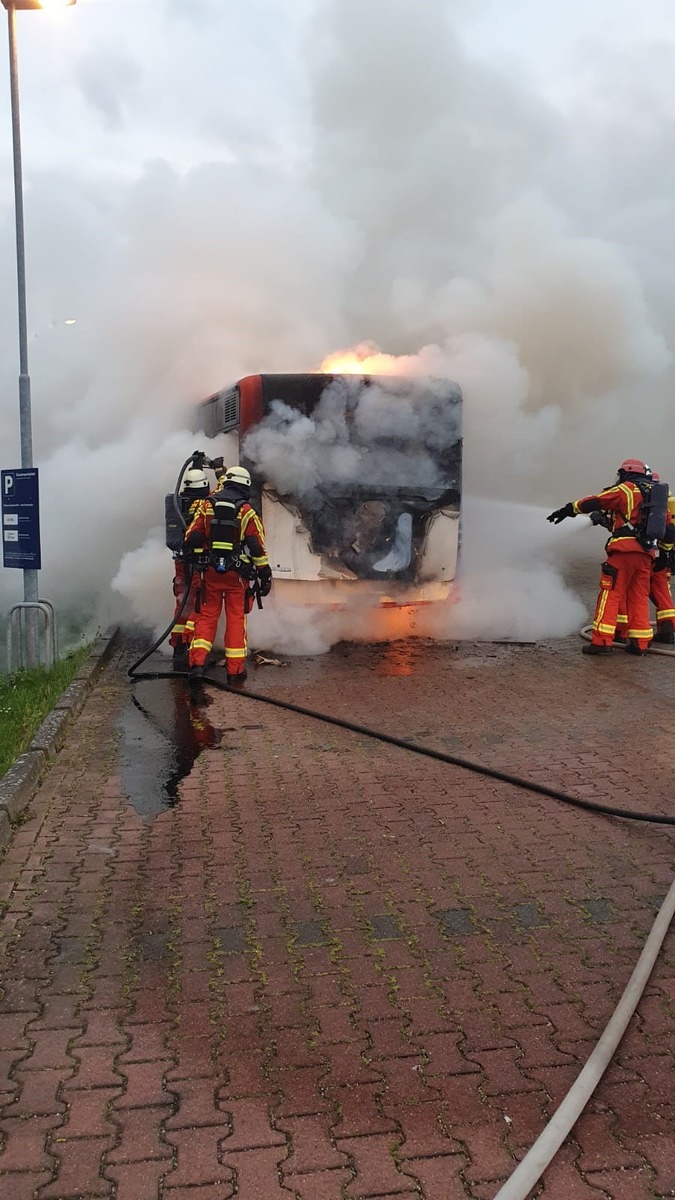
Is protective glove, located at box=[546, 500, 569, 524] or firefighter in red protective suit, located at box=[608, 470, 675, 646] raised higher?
protective glove, located at box=[546, 500, 569, 524]

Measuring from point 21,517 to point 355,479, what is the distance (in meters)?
3.21

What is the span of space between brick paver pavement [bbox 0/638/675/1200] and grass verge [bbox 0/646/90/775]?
32cm

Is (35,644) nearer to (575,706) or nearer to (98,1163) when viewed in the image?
(575,706)

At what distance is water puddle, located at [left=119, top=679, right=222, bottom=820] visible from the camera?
5230mm

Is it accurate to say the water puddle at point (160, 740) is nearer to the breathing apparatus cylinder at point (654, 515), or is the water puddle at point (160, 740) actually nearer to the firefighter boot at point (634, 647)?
the firefighter boot at point (634, 647)

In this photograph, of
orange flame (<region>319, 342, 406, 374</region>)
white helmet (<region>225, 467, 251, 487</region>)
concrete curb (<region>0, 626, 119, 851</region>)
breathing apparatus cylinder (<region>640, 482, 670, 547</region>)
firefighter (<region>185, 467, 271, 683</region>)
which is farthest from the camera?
orange flame (<region>319, 342, 406, 374</region>)

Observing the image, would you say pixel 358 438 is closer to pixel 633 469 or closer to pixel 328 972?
pixel 633 469

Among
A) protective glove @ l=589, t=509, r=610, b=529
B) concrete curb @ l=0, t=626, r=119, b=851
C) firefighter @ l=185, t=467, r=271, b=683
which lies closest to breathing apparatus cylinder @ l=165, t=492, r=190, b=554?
firefighter @ l=185, t=467, r=271, b=683

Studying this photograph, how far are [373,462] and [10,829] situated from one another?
5773 mm

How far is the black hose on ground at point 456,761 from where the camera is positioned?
4.52 metres

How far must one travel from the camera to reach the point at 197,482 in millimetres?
8344

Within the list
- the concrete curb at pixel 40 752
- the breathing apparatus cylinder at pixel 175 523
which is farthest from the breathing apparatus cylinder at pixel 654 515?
the concrete curb at pixel 40 752

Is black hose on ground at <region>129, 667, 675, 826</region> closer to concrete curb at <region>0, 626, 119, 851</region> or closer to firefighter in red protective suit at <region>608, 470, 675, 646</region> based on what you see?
concrete curb at <region>0, 626, 119, 851</region>

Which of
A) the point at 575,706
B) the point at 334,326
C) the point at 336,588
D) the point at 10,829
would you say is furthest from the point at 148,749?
the point at 334,326
